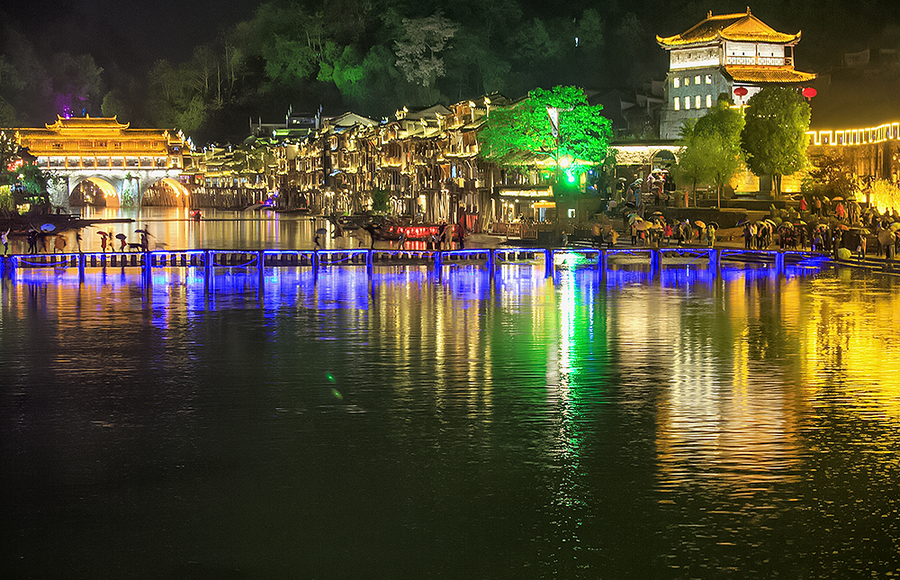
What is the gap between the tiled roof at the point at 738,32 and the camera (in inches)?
3462

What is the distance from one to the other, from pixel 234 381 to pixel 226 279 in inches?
761

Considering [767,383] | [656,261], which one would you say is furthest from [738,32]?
[767,383]

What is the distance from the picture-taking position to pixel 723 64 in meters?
89.1

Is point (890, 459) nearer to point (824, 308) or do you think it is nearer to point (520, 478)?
point (520, 478)

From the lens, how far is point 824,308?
24.4 m

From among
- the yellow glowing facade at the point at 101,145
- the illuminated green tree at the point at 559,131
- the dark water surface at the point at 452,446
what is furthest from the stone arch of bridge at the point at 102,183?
the dark water surface at the point at 452,446

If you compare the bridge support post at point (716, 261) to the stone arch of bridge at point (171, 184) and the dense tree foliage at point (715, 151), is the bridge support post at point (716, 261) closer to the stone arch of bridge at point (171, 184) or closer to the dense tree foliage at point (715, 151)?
the dense tree foliage at point (715, 151)

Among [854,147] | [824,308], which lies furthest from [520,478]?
[854,147]

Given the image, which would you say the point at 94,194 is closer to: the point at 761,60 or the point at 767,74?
the point at 761,60

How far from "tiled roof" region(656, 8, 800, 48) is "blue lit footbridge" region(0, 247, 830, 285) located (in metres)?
49.6

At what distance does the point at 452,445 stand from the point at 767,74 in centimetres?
8397

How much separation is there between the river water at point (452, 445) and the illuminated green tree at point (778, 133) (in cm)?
4936

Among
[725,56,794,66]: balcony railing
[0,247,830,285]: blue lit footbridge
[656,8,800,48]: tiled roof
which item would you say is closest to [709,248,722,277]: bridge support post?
[0,247,830,285]: blue lit footbridge

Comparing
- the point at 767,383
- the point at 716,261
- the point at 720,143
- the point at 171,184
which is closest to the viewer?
the point at 767,383
